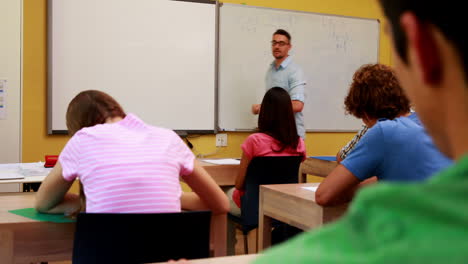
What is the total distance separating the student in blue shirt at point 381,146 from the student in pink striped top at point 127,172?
51cm

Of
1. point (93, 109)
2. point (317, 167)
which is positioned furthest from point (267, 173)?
point (93, 109)

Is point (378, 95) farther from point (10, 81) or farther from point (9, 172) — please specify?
point (10, 81)

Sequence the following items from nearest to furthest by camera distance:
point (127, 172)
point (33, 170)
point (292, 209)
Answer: point (127, 172)
point (292, 209)
point (33, 170)

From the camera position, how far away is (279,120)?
3.10 m

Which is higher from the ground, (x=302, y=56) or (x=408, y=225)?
(x=302, y=56)

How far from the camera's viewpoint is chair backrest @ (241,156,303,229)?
9.43 feet

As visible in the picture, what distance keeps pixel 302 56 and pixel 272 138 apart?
241 centimetres

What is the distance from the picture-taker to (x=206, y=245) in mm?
1369

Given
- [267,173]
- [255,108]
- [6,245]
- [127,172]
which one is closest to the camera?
[127,172]

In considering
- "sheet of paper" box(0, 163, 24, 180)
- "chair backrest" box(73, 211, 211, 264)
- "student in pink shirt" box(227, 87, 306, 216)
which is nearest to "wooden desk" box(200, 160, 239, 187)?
"student in pink shirt" box(227, 87, 306, 216)

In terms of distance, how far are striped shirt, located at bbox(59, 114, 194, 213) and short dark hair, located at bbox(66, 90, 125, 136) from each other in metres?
0.21

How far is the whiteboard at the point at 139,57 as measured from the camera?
4.31 m

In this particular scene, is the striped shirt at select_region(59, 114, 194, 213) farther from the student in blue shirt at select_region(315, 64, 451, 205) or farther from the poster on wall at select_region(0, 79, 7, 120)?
the poster on wall at select_region(0, 79, 7, 120)

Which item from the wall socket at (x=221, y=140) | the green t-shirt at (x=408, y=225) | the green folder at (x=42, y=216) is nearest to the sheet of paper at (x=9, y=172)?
the green folder at (x=42, y=216)
